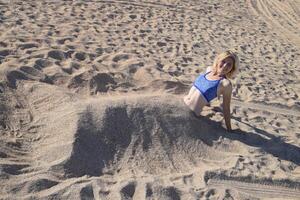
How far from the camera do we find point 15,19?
289 inches

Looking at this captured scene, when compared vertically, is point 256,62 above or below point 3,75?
below

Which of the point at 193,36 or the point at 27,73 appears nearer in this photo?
the point at 27,73

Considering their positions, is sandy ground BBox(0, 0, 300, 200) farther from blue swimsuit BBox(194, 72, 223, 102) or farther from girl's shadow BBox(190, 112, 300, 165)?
blue swimsuit BBox(194, 72, 223, 102)

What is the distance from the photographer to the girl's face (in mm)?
5168

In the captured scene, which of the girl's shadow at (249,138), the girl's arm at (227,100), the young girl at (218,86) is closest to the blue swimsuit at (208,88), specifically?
the young girl at (218,86)

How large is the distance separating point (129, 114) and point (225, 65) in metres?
1.14

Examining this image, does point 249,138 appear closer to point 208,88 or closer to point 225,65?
point 208,88

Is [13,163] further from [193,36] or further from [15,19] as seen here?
[193,36]

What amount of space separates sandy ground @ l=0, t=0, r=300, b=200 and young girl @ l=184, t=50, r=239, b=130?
0.16 m

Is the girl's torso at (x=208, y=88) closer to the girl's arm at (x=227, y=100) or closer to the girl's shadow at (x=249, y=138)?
the girl's arm at (x=227, y=100)

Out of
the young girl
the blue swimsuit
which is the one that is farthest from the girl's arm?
the blue swimsuit

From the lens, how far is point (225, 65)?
516 cm

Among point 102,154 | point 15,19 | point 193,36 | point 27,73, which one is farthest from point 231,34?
point 102,154

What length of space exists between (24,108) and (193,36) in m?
4.01
